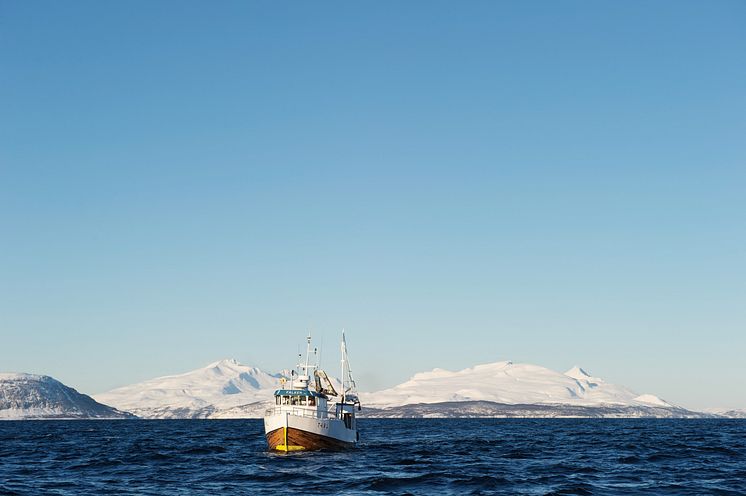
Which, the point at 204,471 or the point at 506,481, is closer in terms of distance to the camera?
the point at 506,481

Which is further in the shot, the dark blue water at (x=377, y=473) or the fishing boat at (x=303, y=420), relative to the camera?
the fishing boat at (x=303, y=420)

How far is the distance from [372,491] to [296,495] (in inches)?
260

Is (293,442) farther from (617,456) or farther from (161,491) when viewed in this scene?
(617,456)

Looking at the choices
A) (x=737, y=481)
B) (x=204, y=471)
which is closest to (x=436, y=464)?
(x=204, y=471)

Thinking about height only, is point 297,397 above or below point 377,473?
above

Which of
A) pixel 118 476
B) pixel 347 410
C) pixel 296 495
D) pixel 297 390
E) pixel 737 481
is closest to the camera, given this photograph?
pixel 296 495

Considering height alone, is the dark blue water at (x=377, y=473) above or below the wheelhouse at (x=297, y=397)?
below

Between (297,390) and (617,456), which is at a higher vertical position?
(297,390)

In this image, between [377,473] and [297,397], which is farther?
[297,397]

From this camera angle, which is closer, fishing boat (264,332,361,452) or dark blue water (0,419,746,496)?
dark blue water (0,419,746,496)

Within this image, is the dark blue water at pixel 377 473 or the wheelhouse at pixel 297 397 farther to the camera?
the wheelhouse at pixel 297 397

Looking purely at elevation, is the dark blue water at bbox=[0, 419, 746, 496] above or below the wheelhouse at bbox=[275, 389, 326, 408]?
below

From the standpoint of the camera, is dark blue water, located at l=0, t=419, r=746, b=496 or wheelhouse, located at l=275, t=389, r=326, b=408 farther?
wheelhouse, located at l=275, t=389, r=326, b=408

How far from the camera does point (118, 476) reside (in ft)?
251
